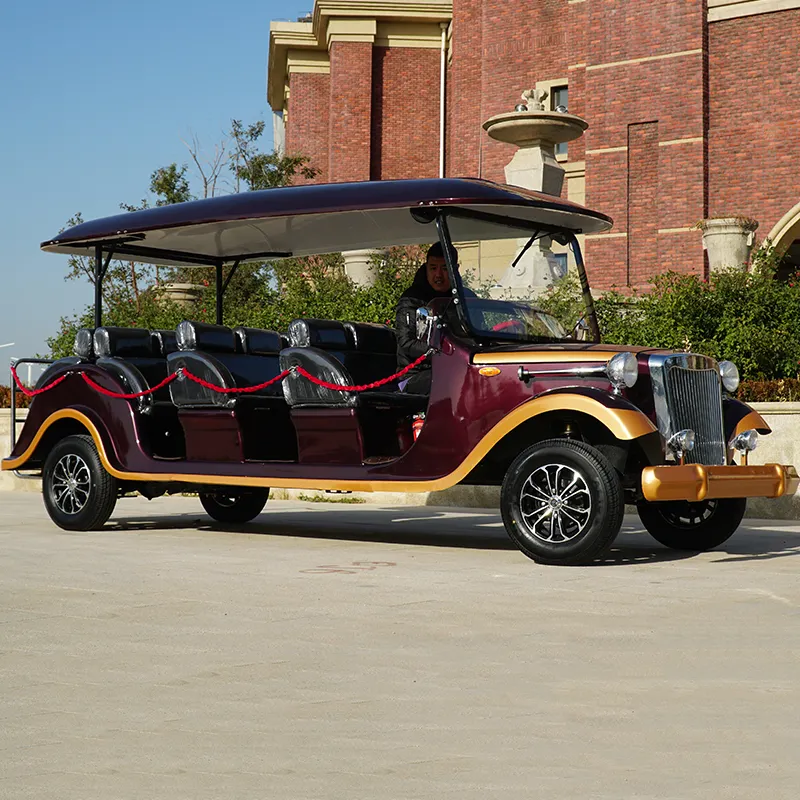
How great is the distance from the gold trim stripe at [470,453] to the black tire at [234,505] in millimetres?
1446

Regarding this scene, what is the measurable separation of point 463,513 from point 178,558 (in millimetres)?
5301

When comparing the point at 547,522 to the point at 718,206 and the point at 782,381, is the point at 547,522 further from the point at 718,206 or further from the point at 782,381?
the point at 718,206

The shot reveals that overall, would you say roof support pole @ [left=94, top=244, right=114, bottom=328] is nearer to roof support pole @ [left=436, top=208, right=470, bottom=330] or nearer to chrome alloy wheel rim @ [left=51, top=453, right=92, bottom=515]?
chrome alloy wheel rim @ [left=51, top=453, right=92, bottom=515]

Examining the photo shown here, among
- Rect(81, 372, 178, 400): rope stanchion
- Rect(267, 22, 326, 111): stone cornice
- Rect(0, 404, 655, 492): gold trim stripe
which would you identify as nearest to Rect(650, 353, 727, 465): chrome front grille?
Rect(0, 404, 655, 492): gold trim stripe

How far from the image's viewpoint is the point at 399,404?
9859mm

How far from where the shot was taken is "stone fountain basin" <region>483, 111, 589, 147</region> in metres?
24.2

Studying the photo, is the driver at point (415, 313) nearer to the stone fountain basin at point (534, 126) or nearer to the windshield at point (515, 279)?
the windshield at point (515, 279)

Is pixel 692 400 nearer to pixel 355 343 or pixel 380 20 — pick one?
pixel 355 343

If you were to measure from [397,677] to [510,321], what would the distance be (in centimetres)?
493

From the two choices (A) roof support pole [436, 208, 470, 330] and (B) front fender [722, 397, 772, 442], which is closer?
(B) front fender [722, 397, 772, 442]

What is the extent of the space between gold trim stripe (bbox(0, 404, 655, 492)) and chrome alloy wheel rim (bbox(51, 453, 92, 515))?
33 cm

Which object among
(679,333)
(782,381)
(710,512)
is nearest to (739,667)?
(710,512)

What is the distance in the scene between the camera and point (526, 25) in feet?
119

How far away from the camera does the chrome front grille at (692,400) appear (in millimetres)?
8633
